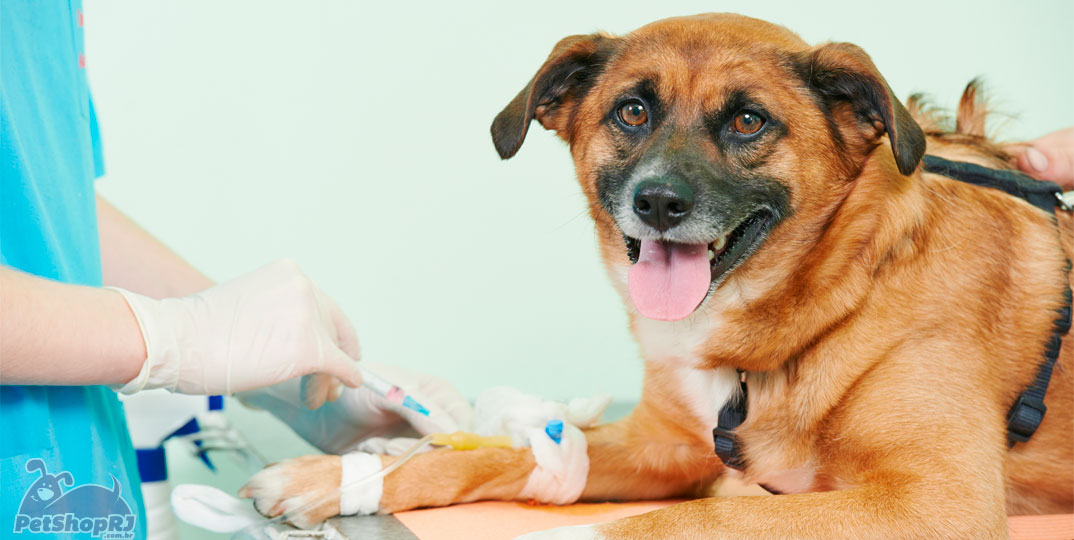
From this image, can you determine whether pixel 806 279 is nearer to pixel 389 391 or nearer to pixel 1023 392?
Answer: pixel 1023 392

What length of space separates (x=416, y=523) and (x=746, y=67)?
41.6 inches

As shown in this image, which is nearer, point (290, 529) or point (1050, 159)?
point (290, 529)

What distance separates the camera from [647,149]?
5.41 ft

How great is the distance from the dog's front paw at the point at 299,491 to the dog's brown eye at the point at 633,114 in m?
0.90

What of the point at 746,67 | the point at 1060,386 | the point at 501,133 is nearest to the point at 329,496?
the point at 501,133

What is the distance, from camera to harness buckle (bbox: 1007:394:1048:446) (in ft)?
5.49

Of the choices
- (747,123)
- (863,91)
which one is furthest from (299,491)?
(863,91)

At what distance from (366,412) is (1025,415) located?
1.43 metres

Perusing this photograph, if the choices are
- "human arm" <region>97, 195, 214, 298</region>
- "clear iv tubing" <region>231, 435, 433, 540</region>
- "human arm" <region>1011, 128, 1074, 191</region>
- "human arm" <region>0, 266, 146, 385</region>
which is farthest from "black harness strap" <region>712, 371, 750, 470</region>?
"human arm" <region>97, 195, 214, 298</region>

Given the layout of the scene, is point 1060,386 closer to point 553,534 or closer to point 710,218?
point 710,218

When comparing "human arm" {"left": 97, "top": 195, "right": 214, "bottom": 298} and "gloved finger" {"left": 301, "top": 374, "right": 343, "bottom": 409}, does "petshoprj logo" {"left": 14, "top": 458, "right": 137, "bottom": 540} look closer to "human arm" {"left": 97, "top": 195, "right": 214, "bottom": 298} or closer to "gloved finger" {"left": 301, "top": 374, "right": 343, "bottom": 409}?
"gloved finger" {"left": 301, "top": 374, "right": 343, "bottom": 409}

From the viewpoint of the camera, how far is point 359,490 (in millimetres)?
1620

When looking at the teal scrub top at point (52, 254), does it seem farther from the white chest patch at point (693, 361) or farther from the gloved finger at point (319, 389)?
the white chest patch at point (693, 361)

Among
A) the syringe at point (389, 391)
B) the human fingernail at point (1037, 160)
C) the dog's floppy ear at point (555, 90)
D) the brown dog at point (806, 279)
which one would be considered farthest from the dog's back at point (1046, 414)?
the syringe at point (389, 391)
